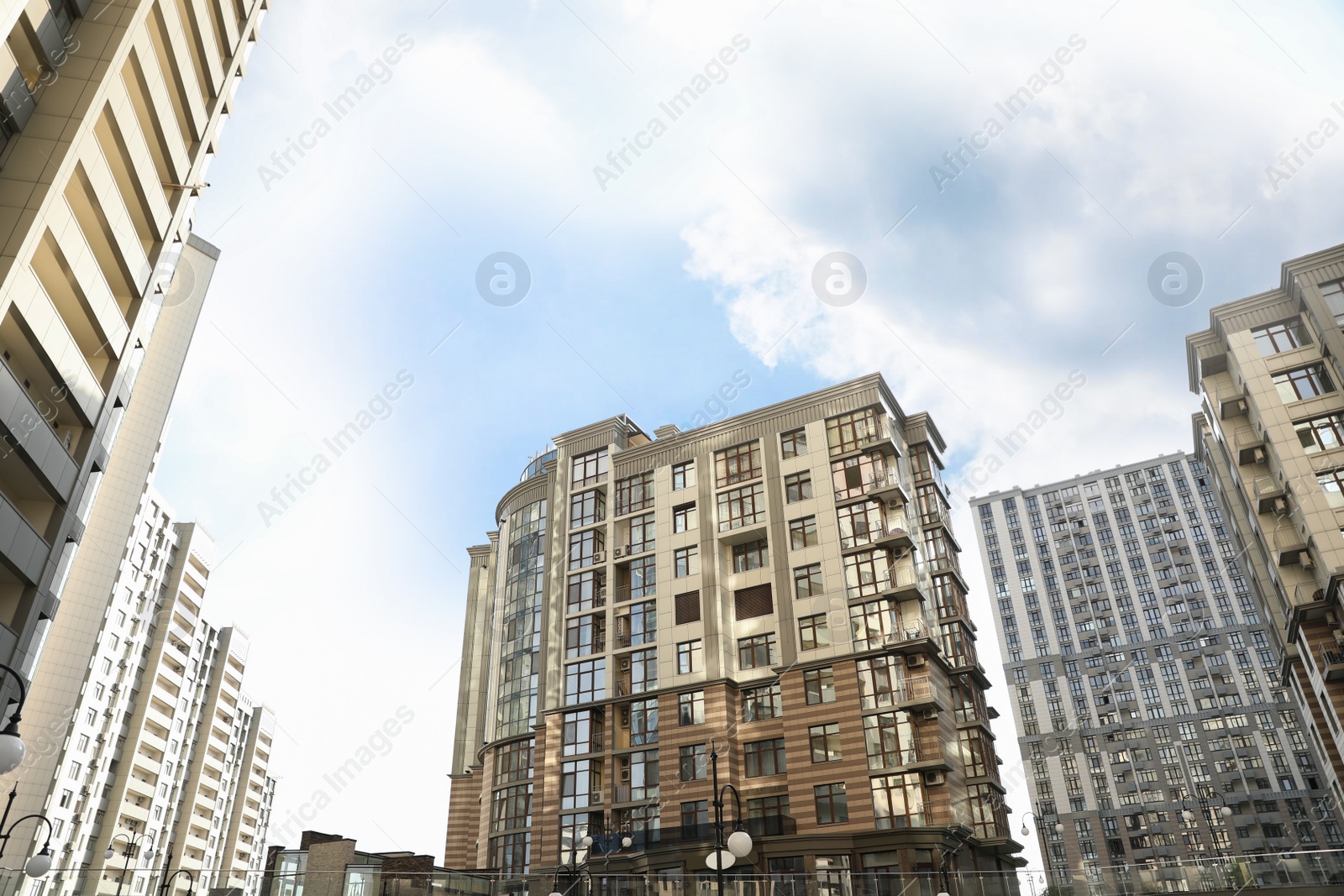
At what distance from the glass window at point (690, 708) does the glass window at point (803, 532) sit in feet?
32.3

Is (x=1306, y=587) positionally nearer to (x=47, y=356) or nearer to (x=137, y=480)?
(x=47, y=356)

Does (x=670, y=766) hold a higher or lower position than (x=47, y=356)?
lower

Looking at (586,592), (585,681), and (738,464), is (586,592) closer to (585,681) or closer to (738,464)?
(585,681)

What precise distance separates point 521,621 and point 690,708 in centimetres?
1628

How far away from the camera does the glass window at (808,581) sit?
4759 centimetres

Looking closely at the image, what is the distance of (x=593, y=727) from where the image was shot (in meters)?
49.9

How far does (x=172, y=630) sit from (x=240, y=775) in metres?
38.8

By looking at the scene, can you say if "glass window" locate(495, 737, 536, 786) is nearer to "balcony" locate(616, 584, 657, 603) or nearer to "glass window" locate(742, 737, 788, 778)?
"balcony" locate(616, 584, 657, 603)

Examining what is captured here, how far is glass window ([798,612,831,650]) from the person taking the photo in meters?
46.0

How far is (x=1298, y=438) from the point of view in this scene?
43344mm

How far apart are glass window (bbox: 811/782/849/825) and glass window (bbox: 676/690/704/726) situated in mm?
7256

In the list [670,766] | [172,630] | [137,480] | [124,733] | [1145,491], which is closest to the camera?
[670,766]

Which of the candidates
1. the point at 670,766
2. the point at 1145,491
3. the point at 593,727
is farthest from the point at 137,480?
the point at 1145,491

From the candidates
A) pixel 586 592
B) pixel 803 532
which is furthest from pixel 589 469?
pixel 803 532
